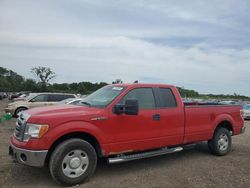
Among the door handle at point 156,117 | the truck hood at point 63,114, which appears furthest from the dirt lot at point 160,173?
the truck hood at point 63,114

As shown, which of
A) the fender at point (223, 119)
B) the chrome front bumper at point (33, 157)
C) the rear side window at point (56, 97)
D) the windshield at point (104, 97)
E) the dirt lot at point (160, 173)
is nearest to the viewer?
the chrome front bumper at point (33, 157)

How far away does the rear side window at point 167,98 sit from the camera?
6.72m

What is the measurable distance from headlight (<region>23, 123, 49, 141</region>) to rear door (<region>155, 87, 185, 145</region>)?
2559mm

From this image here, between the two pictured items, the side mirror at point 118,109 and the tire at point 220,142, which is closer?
the side mirror at point 118,109

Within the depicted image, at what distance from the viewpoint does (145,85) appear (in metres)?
6.61

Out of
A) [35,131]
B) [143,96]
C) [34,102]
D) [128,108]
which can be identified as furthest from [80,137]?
[34,102]

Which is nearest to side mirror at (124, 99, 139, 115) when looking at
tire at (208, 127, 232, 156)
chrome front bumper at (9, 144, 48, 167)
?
chrome front bumper at (9, 144, 48, 167)

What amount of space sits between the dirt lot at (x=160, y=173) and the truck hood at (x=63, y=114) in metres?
1.19

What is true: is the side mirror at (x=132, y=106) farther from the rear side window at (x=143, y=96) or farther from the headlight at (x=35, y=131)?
the headlight at (x=35, y=131)

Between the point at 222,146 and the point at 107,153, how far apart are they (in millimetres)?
3719

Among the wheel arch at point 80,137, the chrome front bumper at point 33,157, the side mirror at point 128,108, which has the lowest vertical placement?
the chrome front bumper at point 33,157

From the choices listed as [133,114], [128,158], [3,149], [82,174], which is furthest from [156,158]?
[3,149]

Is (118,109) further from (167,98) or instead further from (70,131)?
(167,98)

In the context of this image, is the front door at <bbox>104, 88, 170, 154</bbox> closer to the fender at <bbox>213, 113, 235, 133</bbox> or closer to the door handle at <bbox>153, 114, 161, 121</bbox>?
the door handle at <bbox>153, 114, 161, 121</bbox>
